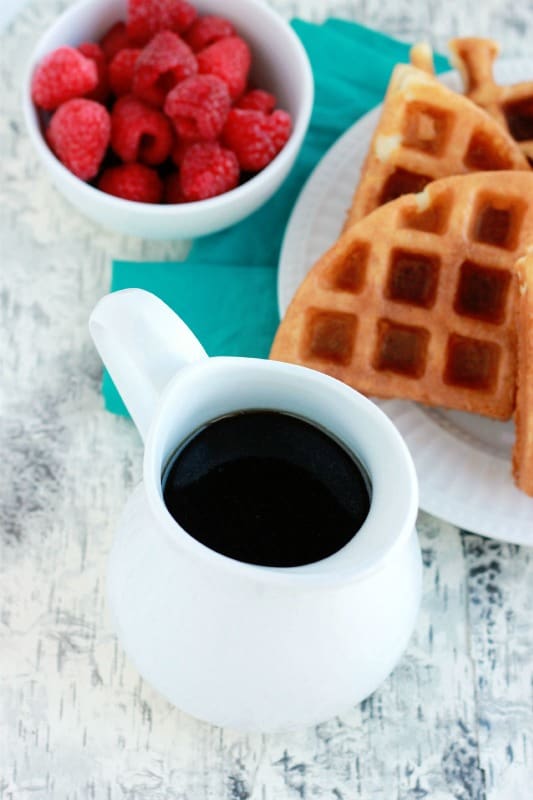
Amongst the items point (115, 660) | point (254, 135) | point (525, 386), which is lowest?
point (115, 660)

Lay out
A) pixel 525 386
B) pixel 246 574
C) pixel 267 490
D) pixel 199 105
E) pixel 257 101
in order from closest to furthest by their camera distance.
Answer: pixel 246 574 → pixel 267 490 → pixel 525 386 → pixel 199 105 → pixel 257 101

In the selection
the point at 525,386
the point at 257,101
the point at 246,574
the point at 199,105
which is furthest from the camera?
the point at 257,101

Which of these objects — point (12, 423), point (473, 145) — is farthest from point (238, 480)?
point (473, 145)

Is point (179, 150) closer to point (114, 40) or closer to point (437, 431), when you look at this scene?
point (114, 40)

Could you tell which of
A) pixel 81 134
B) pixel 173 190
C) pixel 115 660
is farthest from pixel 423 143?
pixel 115 660

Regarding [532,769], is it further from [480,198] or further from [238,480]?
[480,198]

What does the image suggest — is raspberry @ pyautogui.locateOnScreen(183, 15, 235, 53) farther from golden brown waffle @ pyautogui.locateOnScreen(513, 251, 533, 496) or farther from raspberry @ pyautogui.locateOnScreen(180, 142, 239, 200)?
golden brown waffle @ pyautogui.locateOnScreen(513, 251, 533, 496)
